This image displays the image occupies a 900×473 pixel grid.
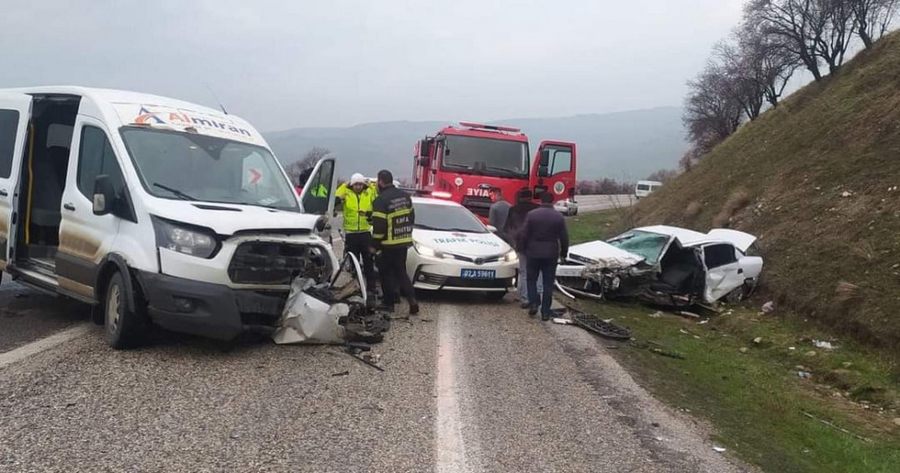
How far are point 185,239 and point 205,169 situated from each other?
4.01ft

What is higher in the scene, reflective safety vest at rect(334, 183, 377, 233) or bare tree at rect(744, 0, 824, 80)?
bare tree at rect(744, 0, 824, 80)

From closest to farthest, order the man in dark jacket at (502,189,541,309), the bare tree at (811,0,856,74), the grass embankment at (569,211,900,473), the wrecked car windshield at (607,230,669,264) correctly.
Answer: the grass embankment at (569,211,900,473)
the man in dark jacket at (502,189,541,309)
the wrecked car windshield at (607,230,669,264)
the bare tree at (811,0,856,74)

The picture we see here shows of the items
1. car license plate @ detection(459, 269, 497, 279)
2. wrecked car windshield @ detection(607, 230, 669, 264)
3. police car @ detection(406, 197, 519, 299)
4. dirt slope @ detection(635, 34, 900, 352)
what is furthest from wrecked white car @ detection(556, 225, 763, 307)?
car license plate @ detection(459, 269, 497, 279)

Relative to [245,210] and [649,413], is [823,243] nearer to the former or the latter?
[649,413]

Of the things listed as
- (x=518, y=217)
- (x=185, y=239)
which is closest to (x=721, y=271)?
(x=518, y=217)

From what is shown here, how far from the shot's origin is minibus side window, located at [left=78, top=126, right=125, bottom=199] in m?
6.59

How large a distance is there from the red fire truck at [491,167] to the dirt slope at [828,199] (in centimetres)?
461

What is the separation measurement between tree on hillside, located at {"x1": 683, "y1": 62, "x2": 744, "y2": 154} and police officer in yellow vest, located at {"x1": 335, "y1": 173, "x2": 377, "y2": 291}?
3990cm

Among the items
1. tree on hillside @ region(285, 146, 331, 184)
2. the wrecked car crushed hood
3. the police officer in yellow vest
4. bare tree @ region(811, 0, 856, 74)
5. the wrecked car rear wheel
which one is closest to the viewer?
tree on hillside @ region(285, 146, 331, 184)

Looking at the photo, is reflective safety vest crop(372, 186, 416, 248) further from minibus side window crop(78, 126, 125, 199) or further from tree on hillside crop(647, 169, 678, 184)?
tree on hillside crop(647, 169, 678, 184)

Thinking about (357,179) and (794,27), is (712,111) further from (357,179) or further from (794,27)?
(357,179)

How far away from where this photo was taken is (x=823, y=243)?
1318cm

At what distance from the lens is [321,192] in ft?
27.3

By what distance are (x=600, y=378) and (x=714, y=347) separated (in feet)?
13.8
